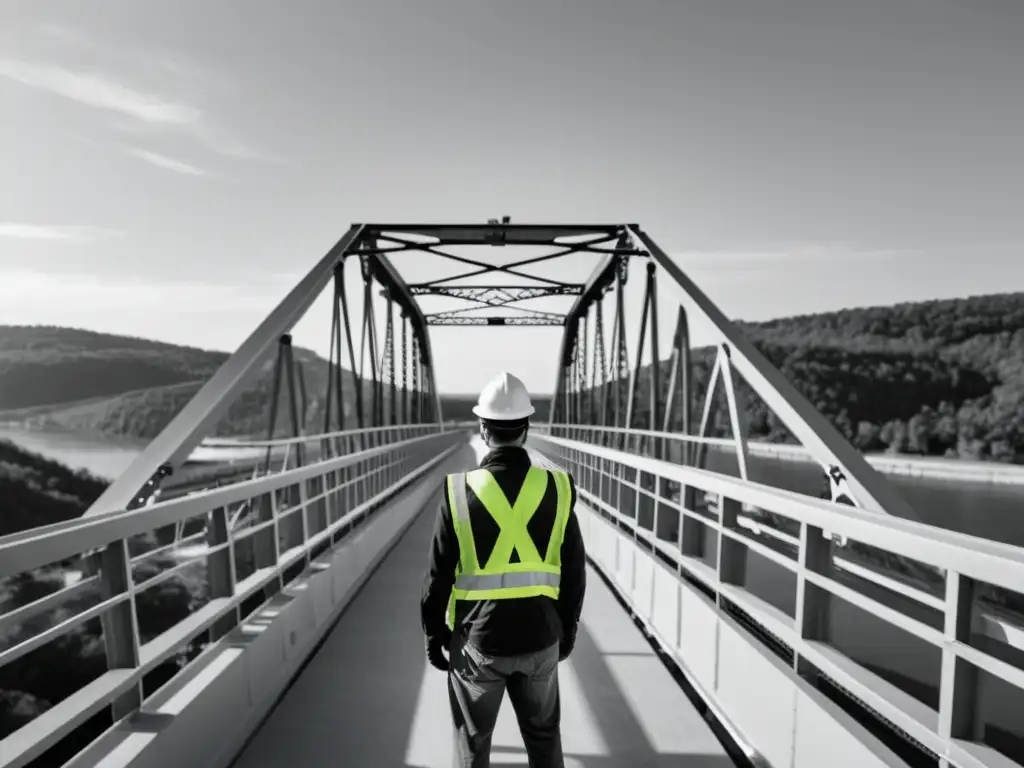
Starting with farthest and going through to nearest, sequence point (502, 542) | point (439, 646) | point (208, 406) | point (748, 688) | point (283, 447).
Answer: point (283, 447)
point (208, 406)
point (748, 688)
point (439, 646)
point (502, 542)

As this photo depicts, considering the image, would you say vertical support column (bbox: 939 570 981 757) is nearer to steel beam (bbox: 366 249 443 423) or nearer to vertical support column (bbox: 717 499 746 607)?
vertical support column (bbox: 717 499 746 607)

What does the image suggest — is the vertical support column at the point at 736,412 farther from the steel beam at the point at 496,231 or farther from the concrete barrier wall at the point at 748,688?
the steel beam at the point at 496,231

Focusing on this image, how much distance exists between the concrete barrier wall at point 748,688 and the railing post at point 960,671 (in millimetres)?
305

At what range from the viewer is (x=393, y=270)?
2088 cm

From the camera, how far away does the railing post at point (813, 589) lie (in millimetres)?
3186

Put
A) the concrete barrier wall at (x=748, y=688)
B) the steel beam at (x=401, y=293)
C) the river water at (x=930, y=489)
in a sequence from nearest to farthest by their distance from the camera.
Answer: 1. the concrete barrier wall at (x=748, y=688)
2. the steel beam at (x=401, y=293)
3. the river water at (x=930, y=489)

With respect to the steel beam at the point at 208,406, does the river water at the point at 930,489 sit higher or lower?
lower

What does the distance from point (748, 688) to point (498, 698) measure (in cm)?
180

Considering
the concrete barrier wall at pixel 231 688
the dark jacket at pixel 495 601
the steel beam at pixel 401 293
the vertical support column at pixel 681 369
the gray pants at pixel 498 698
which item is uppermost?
the steel beam at pixel 401 293

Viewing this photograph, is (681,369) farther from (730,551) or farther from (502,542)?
(502,542)

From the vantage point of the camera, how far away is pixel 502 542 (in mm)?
2412

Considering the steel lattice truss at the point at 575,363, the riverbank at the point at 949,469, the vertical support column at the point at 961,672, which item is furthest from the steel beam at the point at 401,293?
the riverbank at the point at 949,469

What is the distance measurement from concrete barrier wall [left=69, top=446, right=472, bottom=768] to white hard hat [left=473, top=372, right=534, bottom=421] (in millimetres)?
1740

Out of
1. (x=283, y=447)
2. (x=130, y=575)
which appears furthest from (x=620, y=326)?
(x=130, y=575)
